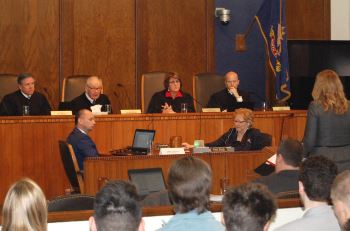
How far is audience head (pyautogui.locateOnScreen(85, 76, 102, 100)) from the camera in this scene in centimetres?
876

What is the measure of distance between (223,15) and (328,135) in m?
5.21

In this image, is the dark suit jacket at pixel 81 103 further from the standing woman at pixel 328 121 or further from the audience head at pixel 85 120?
the standing woman at pixel 328 121

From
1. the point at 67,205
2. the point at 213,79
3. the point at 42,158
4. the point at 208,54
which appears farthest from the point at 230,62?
the point at 67,205

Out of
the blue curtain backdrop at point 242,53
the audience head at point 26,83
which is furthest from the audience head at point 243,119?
the blue curtain backdrop at point 242,53

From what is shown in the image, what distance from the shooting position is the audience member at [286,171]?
4.77 meters

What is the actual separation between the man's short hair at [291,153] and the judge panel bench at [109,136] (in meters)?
1.91

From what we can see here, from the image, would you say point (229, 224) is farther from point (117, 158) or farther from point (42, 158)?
point (42, 158)

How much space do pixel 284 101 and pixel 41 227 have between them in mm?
6881

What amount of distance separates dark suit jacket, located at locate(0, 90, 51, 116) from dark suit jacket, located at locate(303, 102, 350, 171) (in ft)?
12.6

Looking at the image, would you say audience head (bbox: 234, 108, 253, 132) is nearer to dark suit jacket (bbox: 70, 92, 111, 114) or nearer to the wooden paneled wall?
dark suit jacket (bbox: 70, 92, 111, 114)

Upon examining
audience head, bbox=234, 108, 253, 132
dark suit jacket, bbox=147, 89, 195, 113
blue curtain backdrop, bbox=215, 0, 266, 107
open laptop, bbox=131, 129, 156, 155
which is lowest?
open laptop, bbox=131, 129, 156, 155

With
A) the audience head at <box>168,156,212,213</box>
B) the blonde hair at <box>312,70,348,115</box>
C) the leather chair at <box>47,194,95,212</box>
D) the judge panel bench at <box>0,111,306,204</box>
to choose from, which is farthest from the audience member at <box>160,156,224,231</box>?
the judge panel bench at <box>0,111,306,204</box>

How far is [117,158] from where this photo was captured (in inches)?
258

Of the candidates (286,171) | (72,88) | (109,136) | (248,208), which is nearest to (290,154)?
(286,171)
